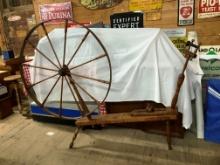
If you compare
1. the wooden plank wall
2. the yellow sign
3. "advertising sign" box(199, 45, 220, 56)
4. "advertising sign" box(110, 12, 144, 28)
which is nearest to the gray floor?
"advertising sign" box(199, 45, 220, 56)

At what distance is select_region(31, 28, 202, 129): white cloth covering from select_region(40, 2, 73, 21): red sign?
2.97 ft

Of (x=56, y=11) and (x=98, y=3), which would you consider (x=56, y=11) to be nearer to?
(x=56, y=11)

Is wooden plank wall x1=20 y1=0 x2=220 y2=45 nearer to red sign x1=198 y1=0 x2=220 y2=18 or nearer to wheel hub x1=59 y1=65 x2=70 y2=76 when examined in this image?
red sign x1=198 y1=0 x2=220 y2=18

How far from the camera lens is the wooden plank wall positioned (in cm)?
264

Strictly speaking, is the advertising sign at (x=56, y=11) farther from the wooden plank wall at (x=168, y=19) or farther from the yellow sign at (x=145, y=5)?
the yellow sign at (x=145, y=5)

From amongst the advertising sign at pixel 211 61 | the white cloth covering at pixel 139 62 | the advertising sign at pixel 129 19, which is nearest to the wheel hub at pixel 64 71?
the white cloth covering at pixel 139 62

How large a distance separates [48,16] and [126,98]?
1823mm

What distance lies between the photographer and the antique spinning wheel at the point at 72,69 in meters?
2.27

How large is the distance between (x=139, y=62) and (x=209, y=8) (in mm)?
1065

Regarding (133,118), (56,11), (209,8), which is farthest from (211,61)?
(56,11)

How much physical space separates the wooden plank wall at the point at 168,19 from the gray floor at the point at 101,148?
3.65ft

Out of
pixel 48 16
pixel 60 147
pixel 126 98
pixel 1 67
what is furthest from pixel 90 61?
pixel 1 67

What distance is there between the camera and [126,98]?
2318 millimetres

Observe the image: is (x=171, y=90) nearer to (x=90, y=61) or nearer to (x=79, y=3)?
(x=90, y=61)
